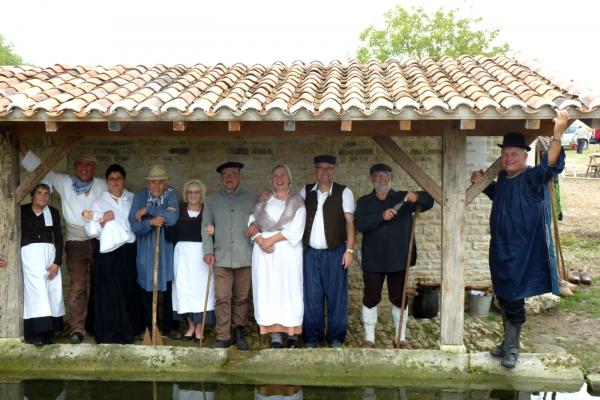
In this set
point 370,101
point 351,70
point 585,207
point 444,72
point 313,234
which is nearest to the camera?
point 370,101

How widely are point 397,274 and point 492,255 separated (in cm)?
97

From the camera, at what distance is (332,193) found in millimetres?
5969

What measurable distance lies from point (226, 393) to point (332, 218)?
1.95 meters

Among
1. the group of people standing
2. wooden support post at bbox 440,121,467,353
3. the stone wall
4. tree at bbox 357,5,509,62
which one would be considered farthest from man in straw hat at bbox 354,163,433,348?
tree at bbox 357,5,509,62

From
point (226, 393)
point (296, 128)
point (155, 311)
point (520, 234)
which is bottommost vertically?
point (226, 393)

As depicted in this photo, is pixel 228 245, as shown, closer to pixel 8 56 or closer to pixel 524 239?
pixel 524 239

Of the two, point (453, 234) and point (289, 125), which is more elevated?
point (289, 125)

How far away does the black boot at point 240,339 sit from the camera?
6062 mm

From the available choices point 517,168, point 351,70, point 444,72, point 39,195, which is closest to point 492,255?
point 517,168

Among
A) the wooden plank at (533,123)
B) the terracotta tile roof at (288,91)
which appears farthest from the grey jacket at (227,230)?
the wooden plank at (533,123)

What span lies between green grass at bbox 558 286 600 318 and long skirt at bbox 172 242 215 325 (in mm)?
4935

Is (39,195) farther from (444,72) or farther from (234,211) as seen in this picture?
(444,72)

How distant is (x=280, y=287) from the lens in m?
6.00

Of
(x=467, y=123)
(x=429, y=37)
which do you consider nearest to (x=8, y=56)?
(x=429, y=37)
